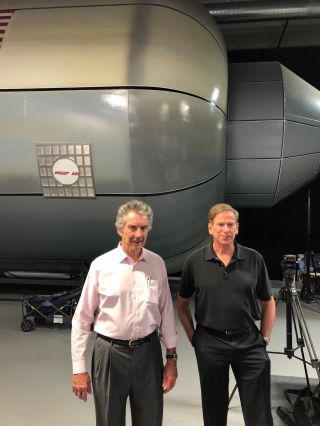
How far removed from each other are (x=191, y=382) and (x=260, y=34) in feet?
14.9

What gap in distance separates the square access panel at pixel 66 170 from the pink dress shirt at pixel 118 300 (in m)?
1.13

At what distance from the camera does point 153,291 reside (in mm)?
1387

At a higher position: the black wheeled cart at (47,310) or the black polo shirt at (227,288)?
the black polo shirt at (227,288)

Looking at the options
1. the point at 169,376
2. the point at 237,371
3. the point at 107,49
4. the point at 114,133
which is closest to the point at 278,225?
the point at 114,133

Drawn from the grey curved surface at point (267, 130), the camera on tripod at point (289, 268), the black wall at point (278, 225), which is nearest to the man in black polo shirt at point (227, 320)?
the camera on tripod at point (289, 268)

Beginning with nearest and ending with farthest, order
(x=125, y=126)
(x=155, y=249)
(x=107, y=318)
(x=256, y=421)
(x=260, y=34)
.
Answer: (x=107, y=318), (x=256, y=421), (x=125, y=126), (x=155, y=249), (x=260, y=34)

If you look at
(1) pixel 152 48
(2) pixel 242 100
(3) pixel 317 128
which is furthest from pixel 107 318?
(3) pixel 317 128

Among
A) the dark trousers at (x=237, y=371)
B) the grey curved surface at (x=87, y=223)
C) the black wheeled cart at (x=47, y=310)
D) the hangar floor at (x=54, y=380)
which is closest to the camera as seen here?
the dark trousers at (x=237, y=371)

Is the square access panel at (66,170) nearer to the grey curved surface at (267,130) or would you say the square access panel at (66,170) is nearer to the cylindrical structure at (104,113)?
the cylindrical structure at (104,113)

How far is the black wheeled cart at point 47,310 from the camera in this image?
3.21 m

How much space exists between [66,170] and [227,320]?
1446mm

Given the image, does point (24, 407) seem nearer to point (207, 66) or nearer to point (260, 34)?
point (207, 66)

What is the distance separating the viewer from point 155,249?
2.75 metres

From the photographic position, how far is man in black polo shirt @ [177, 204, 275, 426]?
55.7 inches
